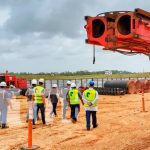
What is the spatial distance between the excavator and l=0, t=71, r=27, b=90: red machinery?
28972 millimetres

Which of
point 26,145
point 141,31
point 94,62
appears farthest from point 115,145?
point 141,31

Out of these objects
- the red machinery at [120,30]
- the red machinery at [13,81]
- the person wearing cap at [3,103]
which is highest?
the red machinery at [120,30]

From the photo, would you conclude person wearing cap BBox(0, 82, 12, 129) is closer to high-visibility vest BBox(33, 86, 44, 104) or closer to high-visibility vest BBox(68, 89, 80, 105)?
high-visibility vest BBox(33, 86, 44, 104)

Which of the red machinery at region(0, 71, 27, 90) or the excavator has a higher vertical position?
the excavator

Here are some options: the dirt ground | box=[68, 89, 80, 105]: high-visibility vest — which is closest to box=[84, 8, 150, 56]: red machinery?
the dirt ground

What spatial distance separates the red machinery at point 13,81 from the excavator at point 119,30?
29.0 meters

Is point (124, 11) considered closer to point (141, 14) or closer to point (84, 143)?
point (141, 14)

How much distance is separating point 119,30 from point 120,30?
2cm

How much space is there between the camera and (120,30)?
7164 mm

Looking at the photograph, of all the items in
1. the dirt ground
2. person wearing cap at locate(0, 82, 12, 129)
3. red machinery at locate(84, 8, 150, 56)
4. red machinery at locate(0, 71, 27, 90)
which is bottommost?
the dirt ground

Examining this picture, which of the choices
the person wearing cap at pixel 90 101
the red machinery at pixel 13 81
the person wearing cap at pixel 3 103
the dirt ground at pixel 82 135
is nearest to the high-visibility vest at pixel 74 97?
the dirt ground at pixel 82 135

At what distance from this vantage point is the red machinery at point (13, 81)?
1416 inches

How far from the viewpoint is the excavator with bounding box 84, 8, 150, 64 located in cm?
694

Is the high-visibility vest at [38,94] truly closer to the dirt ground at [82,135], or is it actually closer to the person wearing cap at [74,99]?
the dirt ground at [82,135]
